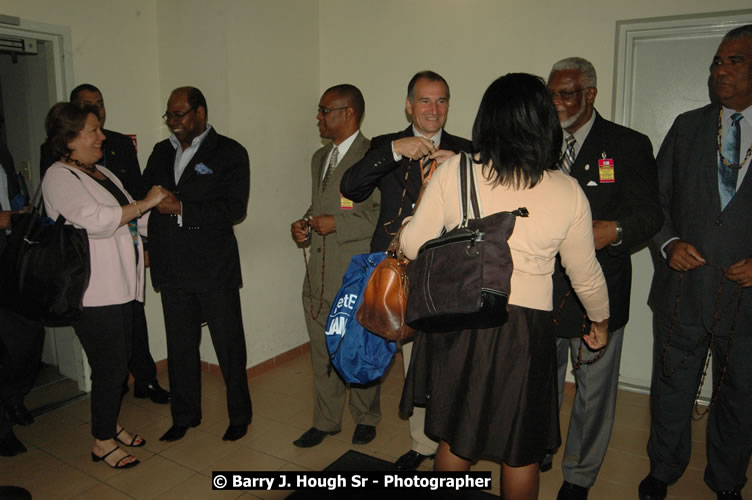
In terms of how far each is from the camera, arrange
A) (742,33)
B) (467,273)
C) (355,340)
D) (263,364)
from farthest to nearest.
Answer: (263,364) < (742,33) < (355,340) < (467,273)

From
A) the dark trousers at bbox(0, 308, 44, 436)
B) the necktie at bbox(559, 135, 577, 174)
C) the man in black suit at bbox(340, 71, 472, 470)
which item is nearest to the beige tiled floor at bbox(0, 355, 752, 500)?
the dark trousers at bbox(0, 308, 44, 436)

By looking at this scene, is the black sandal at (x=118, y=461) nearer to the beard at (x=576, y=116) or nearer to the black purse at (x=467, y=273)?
the black purse at (x=467, y=273)

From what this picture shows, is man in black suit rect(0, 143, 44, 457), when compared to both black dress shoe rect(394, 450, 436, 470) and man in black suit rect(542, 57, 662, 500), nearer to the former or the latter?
black dress shoe rect(394, 450, 436, 470)

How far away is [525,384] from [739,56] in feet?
5.88

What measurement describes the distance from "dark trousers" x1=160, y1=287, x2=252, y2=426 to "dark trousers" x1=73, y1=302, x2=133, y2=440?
27cm

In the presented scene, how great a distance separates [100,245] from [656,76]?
3.54 metres

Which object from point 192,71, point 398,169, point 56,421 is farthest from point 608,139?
point 56,421

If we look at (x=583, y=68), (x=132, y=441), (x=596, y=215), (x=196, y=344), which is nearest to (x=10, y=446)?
(x=132, y=441)

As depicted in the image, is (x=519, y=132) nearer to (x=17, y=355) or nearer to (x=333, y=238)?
(x=333, y=238)

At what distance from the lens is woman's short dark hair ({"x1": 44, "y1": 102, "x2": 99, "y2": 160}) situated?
8.48 feet

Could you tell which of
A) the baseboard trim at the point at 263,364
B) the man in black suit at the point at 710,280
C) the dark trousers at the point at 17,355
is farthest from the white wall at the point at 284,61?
the man in black suit at the point at 710,280

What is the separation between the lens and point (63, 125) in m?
2.58

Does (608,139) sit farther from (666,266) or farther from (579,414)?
(579,414)

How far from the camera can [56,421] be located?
133 inches
